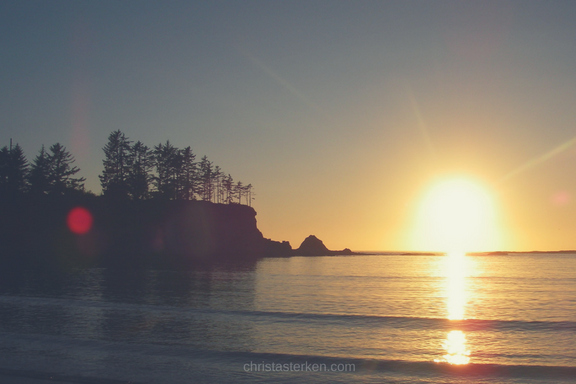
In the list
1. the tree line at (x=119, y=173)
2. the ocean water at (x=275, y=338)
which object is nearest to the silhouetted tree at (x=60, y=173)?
the tree line at (x=119, y=173)

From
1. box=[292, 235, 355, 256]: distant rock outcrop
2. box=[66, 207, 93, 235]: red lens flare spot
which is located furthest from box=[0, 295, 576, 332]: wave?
box=[292, 235, 355, 256]: distant rock outcrop

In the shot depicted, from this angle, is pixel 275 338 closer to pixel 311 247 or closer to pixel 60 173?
pixel 60 173

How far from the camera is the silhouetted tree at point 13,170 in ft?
301

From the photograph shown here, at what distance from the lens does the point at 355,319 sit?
24641 millimetres

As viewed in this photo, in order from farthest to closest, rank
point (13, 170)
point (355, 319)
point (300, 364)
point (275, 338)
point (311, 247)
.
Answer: point (311, 247)
point (13, 170)
point (355, 319)
point (275, 338)
point (300, 364)

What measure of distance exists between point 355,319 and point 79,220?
87.9 metres

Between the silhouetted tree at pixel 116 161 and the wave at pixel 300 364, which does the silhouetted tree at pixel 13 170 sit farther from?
the wave at pixel 300 364

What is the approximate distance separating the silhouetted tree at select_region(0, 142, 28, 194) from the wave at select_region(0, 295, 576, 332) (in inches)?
3019

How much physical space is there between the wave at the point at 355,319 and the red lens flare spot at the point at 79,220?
70251 millimetres

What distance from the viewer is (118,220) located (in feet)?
318

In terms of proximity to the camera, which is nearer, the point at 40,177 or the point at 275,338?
the point at 275,338

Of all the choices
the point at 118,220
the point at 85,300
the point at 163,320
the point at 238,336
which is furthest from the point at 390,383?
the point at 118,220

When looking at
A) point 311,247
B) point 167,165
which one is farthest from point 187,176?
point 311,247

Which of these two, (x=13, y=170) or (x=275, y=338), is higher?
(x=13, y=170)
